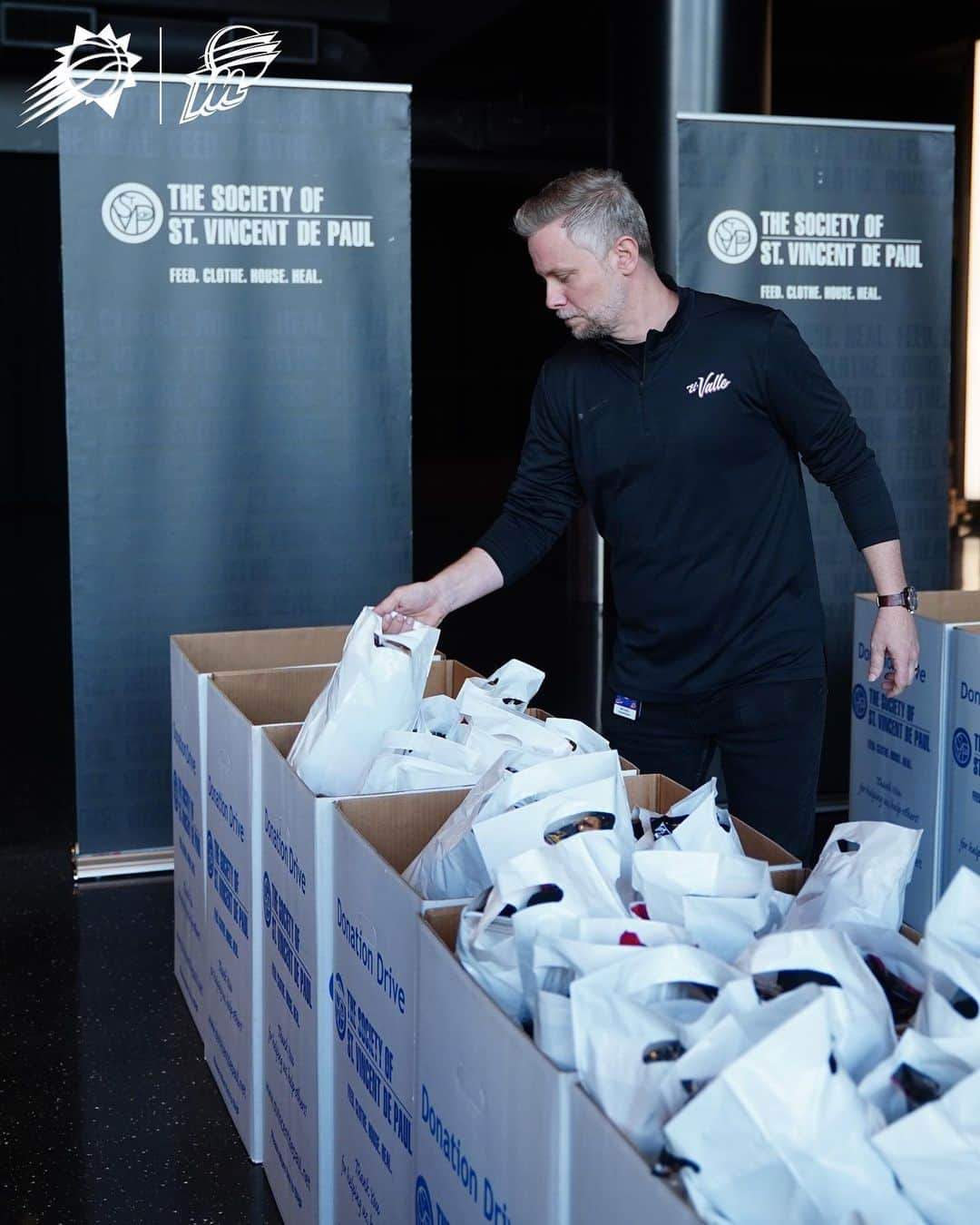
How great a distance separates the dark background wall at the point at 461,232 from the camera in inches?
253

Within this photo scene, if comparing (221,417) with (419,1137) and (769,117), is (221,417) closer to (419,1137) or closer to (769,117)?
(769,117)

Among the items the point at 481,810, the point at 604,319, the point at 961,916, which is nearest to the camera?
the point at 961,916

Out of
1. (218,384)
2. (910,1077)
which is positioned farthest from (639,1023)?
(218,384)

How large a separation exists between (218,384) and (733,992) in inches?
111

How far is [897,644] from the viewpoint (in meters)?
2.23

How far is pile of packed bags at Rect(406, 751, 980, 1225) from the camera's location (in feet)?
2.91

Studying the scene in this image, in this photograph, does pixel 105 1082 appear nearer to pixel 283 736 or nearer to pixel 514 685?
pixel 283 736

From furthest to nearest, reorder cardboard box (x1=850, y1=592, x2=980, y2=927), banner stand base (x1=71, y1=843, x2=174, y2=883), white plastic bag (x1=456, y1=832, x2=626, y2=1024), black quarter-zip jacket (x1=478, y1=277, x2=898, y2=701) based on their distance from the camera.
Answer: banner stand base (x1=71, y1=843, x2=174, y2=883)
cardboard box (x1=850, y1=592, x2=980, y2=927)
black quarter-zip jacket (x1=478, y1=277, x2=898, y2=701)
white plastic bag (x1=456, y1=832, x2=626, y2=1024)

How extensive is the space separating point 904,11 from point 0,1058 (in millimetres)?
9233

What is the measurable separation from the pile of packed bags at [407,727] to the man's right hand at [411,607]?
3 centimetres

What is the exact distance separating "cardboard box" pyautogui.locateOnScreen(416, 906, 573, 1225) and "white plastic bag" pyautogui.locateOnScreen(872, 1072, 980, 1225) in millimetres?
222

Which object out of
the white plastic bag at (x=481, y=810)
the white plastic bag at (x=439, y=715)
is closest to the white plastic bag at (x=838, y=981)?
the white plastic bag at (x=481, y=810)

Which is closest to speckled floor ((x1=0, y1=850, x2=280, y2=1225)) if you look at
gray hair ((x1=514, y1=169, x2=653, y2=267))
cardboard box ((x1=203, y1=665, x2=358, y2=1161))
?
cardboard box ((x1=203, y1=665, x2=358, y2=1161))

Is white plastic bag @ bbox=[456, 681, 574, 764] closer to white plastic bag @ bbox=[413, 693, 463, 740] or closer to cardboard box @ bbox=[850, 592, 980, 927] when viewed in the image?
white plastic bag @ bbox=[413, 693, 463, 740]
